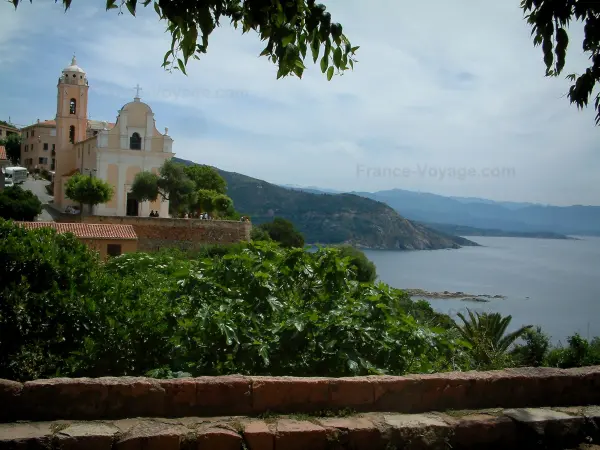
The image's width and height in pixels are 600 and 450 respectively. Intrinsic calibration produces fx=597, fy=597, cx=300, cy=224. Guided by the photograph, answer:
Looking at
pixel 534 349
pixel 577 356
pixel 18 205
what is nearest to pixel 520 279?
pixel 18 205

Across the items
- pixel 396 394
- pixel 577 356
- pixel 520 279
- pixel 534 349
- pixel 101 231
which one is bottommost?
pixel 520 279

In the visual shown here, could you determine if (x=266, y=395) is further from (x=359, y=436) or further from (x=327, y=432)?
(x=359, y=436)

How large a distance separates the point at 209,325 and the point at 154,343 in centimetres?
54

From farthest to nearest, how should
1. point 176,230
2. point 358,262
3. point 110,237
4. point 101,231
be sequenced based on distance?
point 176,230 → point 101,231 → point 110,237 → point 358,262

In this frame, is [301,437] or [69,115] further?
[69,115]

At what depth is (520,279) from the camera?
94188mm

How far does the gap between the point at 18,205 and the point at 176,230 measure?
1075 centimetres

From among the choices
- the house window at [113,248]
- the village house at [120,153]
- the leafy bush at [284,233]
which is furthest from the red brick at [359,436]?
the leafy bush at [284,233]

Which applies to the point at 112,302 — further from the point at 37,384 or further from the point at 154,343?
the point at 37,384

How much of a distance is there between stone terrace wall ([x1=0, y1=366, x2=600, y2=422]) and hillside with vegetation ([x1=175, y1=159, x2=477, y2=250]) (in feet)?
365

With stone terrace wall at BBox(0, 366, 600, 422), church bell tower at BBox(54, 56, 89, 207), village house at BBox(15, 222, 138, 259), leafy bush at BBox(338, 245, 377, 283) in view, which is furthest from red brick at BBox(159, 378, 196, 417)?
church bell tower at BBox(54, 56, 89, 207)

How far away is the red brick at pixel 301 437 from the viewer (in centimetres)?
321

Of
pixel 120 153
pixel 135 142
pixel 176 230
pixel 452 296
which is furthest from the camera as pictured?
pixel 452 296

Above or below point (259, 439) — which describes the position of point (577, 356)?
below
